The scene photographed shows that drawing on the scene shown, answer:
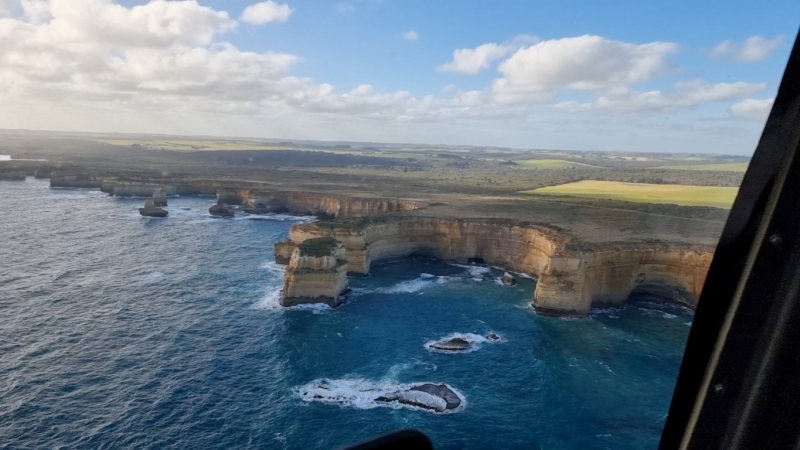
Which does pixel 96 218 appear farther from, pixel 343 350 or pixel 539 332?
pixel 539 332

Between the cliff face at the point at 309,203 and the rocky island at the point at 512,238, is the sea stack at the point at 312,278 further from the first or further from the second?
the cliff face at the point at 309,203

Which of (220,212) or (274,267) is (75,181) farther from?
(274,267)

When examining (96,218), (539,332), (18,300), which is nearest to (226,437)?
(539,332)

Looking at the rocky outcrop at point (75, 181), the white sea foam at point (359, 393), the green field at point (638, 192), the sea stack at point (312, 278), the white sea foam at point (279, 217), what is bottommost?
the white sea foam at point (279, 217)

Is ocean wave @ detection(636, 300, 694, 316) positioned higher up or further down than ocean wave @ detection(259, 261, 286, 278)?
higher up

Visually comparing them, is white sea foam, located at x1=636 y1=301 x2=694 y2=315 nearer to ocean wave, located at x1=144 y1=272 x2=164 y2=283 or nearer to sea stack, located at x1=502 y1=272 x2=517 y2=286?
sea stack, located at x1=502 y1=272 x2=517 y2=286

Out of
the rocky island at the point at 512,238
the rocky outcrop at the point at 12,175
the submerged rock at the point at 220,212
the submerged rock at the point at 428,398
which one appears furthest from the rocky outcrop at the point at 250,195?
the submerged rock at the point at 428,398

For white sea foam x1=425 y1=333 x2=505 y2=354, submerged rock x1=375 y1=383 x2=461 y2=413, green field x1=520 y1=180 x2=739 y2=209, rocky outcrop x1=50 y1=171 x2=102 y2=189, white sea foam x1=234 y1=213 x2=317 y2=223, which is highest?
green field x1=520 y1=180 x2=739 y2=209

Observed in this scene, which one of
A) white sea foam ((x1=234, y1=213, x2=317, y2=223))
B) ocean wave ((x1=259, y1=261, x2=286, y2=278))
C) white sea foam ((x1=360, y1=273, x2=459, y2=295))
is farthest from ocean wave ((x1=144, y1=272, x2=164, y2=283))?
white sea foam ((x1=234, y1=213, x2=317, y2=223))
